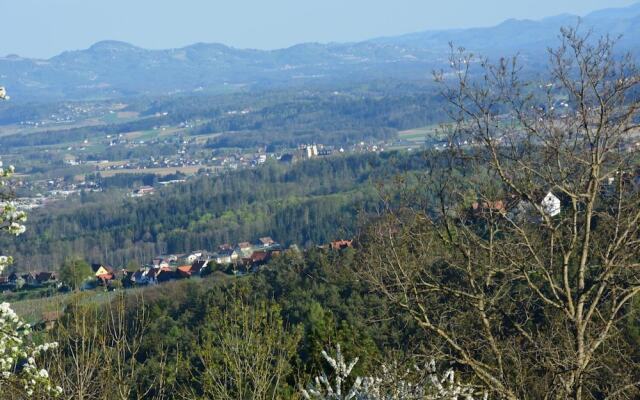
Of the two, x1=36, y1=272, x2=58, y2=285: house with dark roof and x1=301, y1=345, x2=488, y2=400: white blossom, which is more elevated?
x1=301, y1=345, x2=488, y2=400: white blossom

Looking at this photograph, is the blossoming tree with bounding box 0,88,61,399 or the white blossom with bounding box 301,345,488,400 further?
the white blossom with bounding box 301,345,488,400

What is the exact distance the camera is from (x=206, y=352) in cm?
776

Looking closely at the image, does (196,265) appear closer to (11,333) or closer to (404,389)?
(404,389)

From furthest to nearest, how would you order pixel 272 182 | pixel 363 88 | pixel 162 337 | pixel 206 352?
pixel 363 88 < pixel 272 182 < pixel 162 337 < pixel 206 352

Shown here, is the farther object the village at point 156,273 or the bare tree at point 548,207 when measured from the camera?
the village at point 156,273

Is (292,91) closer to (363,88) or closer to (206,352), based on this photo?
(363,88)

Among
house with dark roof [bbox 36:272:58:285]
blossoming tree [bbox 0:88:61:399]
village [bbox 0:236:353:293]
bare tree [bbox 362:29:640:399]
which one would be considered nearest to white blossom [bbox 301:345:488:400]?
bare tree [bbox 362:29:640:399]

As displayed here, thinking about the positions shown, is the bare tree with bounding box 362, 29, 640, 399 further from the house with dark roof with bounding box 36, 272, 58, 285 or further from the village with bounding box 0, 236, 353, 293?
the house with dark roof with bounding box 36, 272, 58, 285

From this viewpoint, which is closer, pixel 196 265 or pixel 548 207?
pixel 548 207

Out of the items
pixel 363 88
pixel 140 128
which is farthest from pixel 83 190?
pixel 363 88

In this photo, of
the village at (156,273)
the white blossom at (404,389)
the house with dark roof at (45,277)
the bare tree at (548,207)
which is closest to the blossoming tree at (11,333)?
the white blossom at (404,389)

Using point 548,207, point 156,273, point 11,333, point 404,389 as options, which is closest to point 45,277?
point 156,273

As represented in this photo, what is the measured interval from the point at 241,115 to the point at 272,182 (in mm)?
60739

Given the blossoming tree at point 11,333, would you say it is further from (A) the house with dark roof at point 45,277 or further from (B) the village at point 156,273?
(A) the house with dark roof at point 45,277
